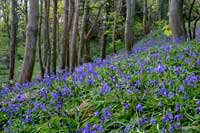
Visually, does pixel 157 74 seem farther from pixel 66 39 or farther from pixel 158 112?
pixel 66 39

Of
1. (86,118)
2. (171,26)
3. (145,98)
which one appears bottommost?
(86,118)

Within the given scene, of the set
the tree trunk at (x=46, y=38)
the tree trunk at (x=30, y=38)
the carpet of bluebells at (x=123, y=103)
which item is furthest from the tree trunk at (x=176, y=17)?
the tree trunk at (x=46, y=38)

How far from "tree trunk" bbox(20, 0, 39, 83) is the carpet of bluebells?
7.46 feet

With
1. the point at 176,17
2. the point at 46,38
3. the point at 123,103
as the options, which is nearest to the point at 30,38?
the point at 176,17

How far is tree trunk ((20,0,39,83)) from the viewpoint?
772 cm

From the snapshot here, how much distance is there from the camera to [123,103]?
3.63 m

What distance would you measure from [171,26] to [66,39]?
450 cm

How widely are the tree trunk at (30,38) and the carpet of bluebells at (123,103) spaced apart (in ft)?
7.46

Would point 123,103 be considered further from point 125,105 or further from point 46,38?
point 46,38

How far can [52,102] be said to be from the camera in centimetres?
451

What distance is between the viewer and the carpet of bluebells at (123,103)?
329 cm

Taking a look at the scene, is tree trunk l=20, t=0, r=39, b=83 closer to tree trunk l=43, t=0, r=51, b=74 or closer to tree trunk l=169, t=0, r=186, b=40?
tree trunk l=169, t=0, r=186, b=40

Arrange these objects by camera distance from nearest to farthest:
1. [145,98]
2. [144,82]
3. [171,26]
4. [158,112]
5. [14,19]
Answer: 1. [158,112]
2. [145,98]
3. [144,82]
4. [171,26]
5. [14,19]

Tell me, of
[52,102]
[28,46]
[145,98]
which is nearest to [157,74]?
[145,98]
